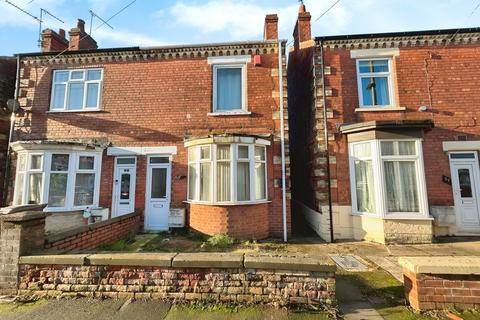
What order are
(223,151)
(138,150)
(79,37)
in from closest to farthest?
1. (223,151)
2. (138,150)
3. (79,37)

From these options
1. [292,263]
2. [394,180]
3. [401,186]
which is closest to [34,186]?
[292,263]

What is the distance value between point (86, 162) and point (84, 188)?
971 millimetres

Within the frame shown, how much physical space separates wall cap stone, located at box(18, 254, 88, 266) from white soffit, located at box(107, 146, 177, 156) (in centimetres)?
546

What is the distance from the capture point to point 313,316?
3357mm

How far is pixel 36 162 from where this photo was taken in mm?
8500

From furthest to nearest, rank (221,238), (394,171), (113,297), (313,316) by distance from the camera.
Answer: (394,171) → (221,238) → (113,297) → (313,316)

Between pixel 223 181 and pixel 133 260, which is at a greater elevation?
pixel 223 181

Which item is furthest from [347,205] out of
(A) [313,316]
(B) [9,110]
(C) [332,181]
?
(B) [9,110]

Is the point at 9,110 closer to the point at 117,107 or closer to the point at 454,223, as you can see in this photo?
the point at 117,107

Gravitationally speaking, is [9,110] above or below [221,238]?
above

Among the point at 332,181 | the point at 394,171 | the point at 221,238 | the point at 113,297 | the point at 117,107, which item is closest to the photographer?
the point at 113,297

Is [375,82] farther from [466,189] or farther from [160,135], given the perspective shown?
[160,135]

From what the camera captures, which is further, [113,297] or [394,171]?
[394,171]

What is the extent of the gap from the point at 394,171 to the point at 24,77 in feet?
48.2
